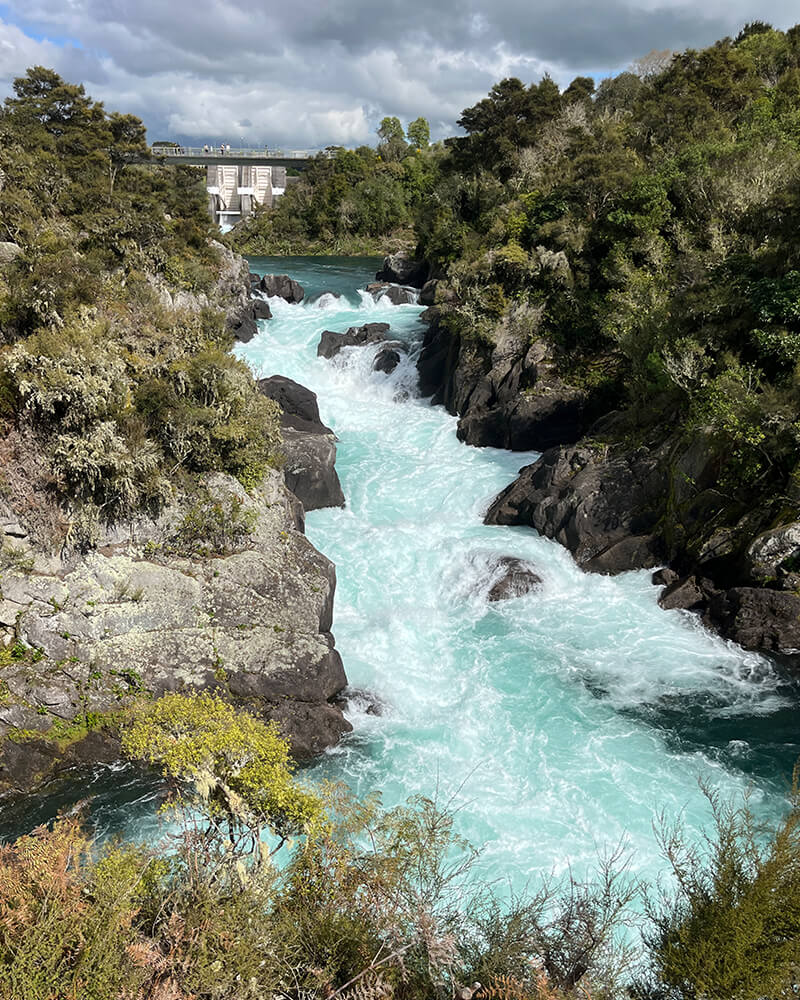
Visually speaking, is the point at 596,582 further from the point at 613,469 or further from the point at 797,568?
the point at 797,568

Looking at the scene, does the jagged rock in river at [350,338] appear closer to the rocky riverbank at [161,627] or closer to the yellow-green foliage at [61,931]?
the rocky riverbank at [161,627]

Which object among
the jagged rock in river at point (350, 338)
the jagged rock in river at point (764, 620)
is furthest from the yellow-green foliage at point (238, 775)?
the jagged rock in river at point (350, 338)

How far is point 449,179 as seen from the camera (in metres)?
43.2

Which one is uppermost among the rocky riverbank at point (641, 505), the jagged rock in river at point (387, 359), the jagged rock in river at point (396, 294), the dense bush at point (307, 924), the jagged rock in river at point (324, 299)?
the jagged rock in river at point (396, 294)

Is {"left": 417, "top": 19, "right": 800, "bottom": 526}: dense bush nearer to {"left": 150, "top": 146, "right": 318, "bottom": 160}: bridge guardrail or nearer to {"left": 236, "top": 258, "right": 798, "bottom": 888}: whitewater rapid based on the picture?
{"left": 236, "top": 258, "right": 798, "bottom": 888}: whitewater rapid

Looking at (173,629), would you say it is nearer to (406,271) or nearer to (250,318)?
(250,318)

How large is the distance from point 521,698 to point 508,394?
49.6ft

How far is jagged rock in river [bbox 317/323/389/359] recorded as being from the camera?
3359 centimetres

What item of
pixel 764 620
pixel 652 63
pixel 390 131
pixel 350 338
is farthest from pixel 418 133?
pixel 764 620

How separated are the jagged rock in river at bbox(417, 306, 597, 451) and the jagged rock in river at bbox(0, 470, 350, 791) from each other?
1282 centimetres

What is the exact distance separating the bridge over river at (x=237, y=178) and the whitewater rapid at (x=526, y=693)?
73.2 meters

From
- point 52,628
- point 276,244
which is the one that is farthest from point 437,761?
point 276,244

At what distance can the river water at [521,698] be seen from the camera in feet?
38.8

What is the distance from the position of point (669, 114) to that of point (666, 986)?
42.0 metres
